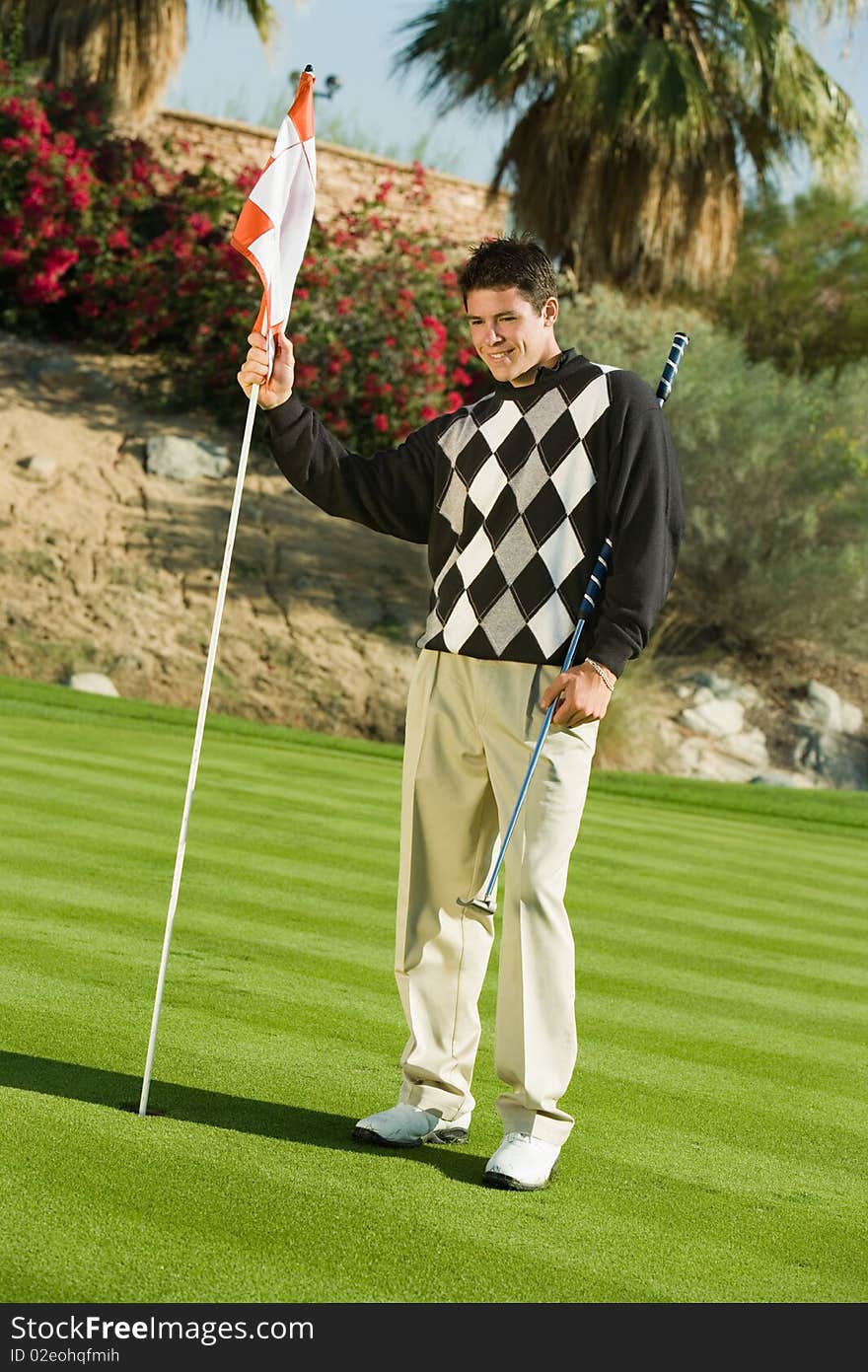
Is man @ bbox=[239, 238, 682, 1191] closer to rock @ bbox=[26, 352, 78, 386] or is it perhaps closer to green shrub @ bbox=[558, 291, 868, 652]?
green shrub @ bbox=[558, 291, 868, 652]

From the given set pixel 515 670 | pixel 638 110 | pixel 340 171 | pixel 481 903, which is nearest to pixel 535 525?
pixel 515 670

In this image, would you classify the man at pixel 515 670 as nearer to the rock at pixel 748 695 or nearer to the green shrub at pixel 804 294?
the rock at pixel 748 695

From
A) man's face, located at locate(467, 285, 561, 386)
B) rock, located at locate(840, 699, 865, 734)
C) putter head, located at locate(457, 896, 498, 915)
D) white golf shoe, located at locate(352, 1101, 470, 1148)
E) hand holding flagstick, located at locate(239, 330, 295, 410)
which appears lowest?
rock, located at locate(840, 699, 865, 734)

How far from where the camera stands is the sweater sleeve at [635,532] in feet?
11.3

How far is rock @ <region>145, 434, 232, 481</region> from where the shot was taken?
1731cm

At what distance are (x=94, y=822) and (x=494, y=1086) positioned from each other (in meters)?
3.31

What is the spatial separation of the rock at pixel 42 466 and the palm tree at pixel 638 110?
→ 566 cm

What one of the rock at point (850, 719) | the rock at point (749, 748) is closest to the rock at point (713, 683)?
the rock at point (749, 748)

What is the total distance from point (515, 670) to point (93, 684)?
37.9 feet

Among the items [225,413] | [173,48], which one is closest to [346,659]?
[225,413]

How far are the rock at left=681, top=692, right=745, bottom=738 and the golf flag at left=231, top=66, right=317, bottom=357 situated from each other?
12.6 m

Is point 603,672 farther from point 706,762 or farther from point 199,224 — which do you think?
point 199,224

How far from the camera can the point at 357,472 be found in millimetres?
3859

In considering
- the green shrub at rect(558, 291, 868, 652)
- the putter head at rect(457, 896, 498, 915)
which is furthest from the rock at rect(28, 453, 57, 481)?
the putter head at rect(457, 896, 498, 915)
